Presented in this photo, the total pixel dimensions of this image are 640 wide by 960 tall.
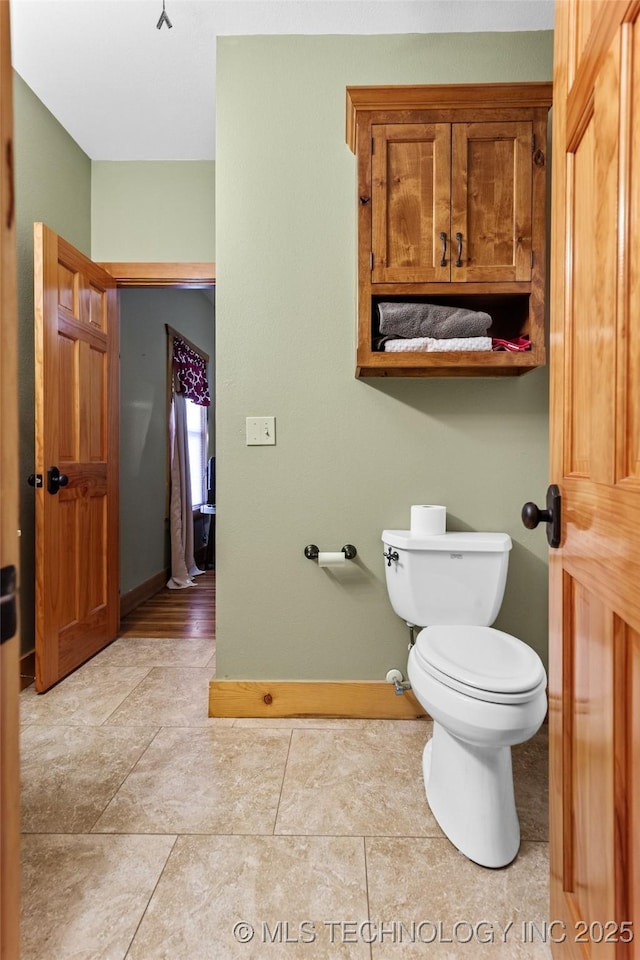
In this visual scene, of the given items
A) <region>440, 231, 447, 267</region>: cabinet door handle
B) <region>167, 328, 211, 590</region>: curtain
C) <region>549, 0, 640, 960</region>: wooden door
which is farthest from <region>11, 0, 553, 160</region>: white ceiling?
<region>167, 328, 211, 590</region>: curtain

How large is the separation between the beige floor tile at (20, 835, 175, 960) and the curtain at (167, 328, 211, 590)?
2.88 meters

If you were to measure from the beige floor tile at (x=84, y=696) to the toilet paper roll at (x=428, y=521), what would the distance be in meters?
1.43

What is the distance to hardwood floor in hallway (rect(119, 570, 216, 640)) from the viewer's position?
3086mm

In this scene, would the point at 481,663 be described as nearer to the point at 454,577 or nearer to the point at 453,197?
the point at 454,577

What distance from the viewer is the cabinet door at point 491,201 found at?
1735 mm

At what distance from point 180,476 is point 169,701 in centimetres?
264

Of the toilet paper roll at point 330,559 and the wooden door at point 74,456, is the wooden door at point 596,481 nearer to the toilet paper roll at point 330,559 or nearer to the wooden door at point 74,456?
the toilet paper roll at point 330,559

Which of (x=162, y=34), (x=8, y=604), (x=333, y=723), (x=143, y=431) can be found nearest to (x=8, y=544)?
(x=8, y=604)

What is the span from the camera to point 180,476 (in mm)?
4570

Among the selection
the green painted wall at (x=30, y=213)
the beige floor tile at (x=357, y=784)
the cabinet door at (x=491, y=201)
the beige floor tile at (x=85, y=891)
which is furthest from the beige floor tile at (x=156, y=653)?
the cabinet door at (x=491, y=201)

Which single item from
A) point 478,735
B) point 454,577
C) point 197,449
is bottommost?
point 478,735

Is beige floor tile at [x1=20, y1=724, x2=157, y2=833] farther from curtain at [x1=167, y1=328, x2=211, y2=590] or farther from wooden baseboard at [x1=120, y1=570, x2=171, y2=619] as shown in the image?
curtain at [x1=167, y1=328, x2=211, y2=590]

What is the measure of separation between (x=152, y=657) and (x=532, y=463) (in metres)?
2.06

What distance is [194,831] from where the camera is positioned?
142cm
